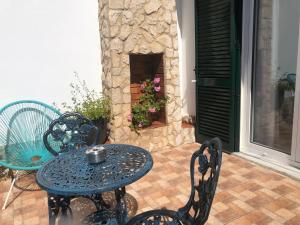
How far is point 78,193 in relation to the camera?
52.4 inches

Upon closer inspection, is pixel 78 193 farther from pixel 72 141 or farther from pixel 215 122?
pixel 215 122

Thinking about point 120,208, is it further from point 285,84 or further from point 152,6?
point 152,6

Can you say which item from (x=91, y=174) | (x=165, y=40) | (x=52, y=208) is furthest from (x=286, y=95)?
(x=52, y=208)

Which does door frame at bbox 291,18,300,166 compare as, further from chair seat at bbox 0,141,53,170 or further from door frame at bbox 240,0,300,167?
chair seat at bbox 0,141,53,170

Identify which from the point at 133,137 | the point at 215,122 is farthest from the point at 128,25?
the point at 215,122

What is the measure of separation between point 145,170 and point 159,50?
2463 mm

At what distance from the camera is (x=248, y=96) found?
3.30 m

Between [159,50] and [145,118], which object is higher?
[159,50]

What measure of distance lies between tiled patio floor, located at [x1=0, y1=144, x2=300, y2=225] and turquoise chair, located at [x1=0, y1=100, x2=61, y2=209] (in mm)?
366

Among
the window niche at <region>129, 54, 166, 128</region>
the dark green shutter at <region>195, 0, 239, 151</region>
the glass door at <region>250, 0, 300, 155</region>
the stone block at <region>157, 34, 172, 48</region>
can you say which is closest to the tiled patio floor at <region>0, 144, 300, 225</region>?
the glass door at <region>250, 0, 300, 155</region>

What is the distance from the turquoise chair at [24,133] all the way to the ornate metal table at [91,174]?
1052 mm

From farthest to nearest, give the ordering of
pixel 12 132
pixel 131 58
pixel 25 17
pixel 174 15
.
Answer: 1. pixel 131 58
2. pixel 174 15
3. pixel 25 17
4. pixel 12 132

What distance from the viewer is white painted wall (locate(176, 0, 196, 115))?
13.3ft

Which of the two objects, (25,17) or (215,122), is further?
(215,122)
